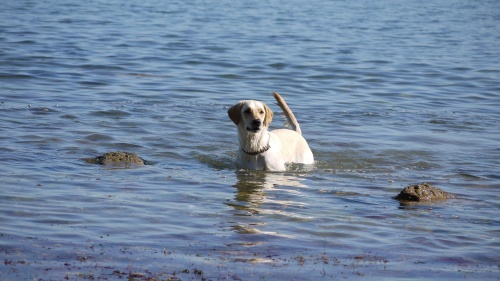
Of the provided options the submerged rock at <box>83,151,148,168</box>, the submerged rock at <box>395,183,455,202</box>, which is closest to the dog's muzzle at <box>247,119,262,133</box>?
the submerged rock at <box>83,151,148,168</box>

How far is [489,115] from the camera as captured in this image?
14.4 meters

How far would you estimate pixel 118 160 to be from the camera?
979 cm

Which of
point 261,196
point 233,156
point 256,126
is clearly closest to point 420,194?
point 261,196

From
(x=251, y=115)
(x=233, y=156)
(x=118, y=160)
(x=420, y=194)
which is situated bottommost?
(x=233, y=156)

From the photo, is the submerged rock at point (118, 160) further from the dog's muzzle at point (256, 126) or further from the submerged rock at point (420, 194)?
the submerged rock at point (420, 194)

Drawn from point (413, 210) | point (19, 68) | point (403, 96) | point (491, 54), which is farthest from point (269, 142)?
point (491, 54)

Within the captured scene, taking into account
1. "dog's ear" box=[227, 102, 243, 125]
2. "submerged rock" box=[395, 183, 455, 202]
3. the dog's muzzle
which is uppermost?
"dog's ear" box=[227, 102, 243, 125]

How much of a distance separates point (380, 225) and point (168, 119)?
615 centimetres

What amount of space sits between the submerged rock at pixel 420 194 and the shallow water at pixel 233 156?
0.50ft

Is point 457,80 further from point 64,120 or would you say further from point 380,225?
point 380,225

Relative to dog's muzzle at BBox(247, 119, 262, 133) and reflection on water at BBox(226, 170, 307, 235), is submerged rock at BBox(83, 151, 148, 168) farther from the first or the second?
dog's muzzle at BBox(247, 119, 262, 133)

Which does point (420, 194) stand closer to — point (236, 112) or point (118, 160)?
point (236, 112)

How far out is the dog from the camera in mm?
9414

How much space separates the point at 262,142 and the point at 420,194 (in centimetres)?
207
